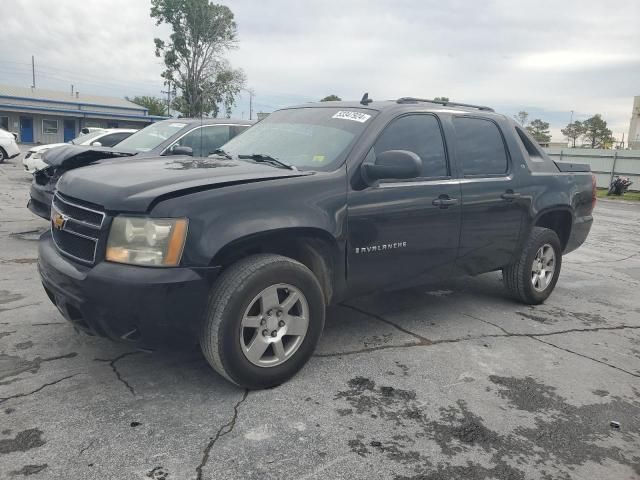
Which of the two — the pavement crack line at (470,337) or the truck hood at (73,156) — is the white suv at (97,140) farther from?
the pavement crack line at (470,337)

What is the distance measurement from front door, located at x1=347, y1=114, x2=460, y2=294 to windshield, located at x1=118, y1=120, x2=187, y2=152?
478 centimetres

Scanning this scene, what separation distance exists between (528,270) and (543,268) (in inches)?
13.9

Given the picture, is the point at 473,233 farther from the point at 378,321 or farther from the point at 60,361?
the point at 60,361

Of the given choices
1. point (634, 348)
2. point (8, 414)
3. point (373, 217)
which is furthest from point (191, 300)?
point (634, 348)

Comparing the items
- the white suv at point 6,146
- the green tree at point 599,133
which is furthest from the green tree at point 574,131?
the white suv at point 6,146

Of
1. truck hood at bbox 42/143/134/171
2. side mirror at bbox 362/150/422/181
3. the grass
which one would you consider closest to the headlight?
side mirror at bbox 362/150/422/181

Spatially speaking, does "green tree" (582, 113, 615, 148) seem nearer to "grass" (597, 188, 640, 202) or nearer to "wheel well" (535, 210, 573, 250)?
"grass" (597, 188, 640, 202)

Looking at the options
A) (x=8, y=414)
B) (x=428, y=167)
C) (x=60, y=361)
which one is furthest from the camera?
(x=428, y=167)

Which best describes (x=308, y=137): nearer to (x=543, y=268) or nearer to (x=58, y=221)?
(x=58, y=221)

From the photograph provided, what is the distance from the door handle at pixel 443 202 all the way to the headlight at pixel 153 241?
1.99 metres

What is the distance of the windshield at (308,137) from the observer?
12.3 feet

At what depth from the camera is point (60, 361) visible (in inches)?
136

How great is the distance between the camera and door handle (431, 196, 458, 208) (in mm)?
4055

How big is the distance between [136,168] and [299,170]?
105 centimetres
